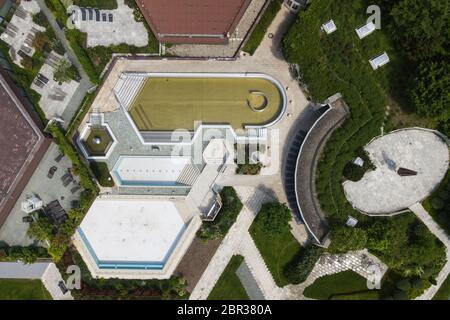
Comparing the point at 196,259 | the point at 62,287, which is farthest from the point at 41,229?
the point at 196,259

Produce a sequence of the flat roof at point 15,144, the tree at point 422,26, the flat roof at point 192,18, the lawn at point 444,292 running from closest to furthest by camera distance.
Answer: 1. the tree at point 422,26
2. the flat roof at point 192,18
3. the flat roof at point 15,144
4. the lawn at point 444,292

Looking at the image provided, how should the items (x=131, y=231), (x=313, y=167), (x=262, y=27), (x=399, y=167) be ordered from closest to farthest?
(x=313, y=167) < (x=399, y=167) < (x=262, y=27) < (x=131, y=231)

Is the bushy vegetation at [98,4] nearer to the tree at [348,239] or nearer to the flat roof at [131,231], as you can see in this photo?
the flat roof at [131,231]

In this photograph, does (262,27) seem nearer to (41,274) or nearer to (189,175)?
(189,175)

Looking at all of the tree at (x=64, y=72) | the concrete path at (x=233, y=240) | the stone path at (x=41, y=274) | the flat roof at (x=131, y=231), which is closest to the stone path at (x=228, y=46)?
the tree at (x=64, y=72)
